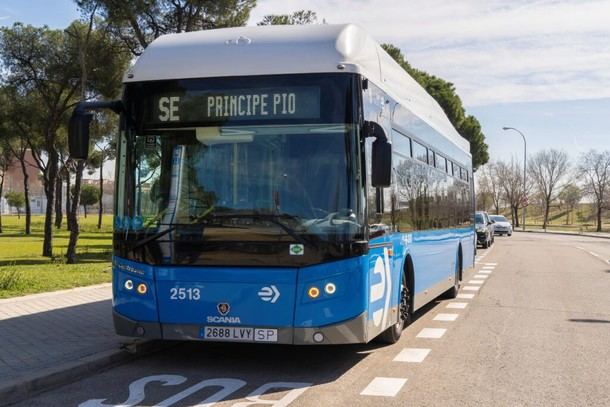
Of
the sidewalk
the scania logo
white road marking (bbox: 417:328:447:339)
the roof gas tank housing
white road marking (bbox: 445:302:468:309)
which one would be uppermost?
the roof gas tank housing

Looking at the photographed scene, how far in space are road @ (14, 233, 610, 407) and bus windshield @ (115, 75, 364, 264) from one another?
4.09 ft

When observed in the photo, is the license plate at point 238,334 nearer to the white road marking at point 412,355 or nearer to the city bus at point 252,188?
the city bus at point 252,188

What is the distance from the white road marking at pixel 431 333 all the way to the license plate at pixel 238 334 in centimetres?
334

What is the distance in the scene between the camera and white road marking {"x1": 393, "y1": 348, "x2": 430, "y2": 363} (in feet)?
26.1

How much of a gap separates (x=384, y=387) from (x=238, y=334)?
1.44 meters

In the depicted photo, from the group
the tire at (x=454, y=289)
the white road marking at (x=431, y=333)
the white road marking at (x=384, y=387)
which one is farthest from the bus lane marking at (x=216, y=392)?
the tire at (x=454, y=289)

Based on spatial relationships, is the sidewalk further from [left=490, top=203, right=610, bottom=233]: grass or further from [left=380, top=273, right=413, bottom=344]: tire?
[left=490, top=203, right=610, bottom=233]: grass

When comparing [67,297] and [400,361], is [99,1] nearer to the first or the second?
[67,297]

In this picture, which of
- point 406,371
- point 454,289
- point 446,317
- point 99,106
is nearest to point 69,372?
point 99,106

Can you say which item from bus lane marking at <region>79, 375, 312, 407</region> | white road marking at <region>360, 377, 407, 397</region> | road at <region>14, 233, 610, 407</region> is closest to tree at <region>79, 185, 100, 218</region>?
road at <region>14, 233, 610, 407</region>

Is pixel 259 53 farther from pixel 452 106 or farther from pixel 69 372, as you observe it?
pixel 452 106

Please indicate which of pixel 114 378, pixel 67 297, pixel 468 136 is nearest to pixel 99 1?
pixel 67 297

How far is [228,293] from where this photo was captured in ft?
22.8

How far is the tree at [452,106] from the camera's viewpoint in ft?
152
